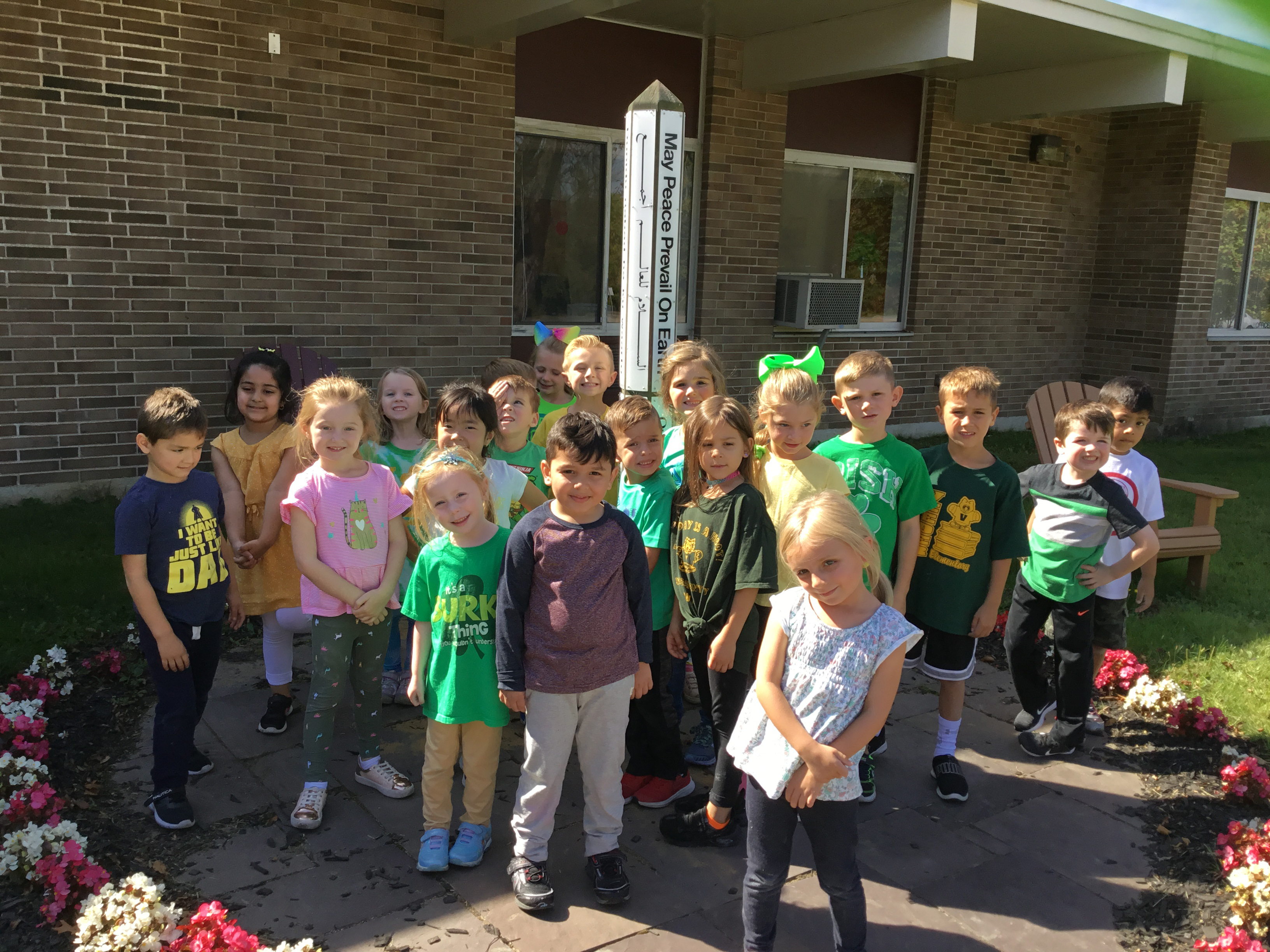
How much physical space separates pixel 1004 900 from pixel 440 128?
6261 mm

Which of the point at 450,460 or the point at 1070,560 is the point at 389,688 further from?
the point at 1070,560

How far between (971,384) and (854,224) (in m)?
7.12

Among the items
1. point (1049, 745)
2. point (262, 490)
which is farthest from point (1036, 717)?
point (262, 490)

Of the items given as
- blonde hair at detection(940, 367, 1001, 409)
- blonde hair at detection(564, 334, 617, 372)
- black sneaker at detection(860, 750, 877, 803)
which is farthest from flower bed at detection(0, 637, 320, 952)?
blonde hair at detection(940, 367, 1001, 409)

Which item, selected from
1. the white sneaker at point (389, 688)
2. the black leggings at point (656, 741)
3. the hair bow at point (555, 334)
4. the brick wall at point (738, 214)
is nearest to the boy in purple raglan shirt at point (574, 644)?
the black leggings at point (656, 741)

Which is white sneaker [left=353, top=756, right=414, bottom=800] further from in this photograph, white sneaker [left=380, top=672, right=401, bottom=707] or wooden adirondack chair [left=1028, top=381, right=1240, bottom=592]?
wooden adirondack chair [left=1028, top=381, right=1240, bottom=592]

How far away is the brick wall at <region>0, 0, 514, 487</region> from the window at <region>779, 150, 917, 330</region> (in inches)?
137

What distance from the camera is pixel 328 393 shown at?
3.35 metres

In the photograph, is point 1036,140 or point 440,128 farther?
point 1036,140

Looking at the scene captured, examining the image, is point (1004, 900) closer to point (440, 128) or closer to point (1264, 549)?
point (1264, 549)

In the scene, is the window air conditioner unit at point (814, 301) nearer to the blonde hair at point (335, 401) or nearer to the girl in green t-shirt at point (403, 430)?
the girl in green t-shirt at point (403, 430)

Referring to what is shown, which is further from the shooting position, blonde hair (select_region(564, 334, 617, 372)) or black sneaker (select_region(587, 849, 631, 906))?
blonde hair (select_region(564, 334, 617, 372))

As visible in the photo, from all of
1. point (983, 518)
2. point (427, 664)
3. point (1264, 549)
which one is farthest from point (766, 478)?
A: point (1264, 549)

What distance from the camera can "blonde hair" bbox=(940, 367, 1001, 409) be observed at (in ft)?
11.8
